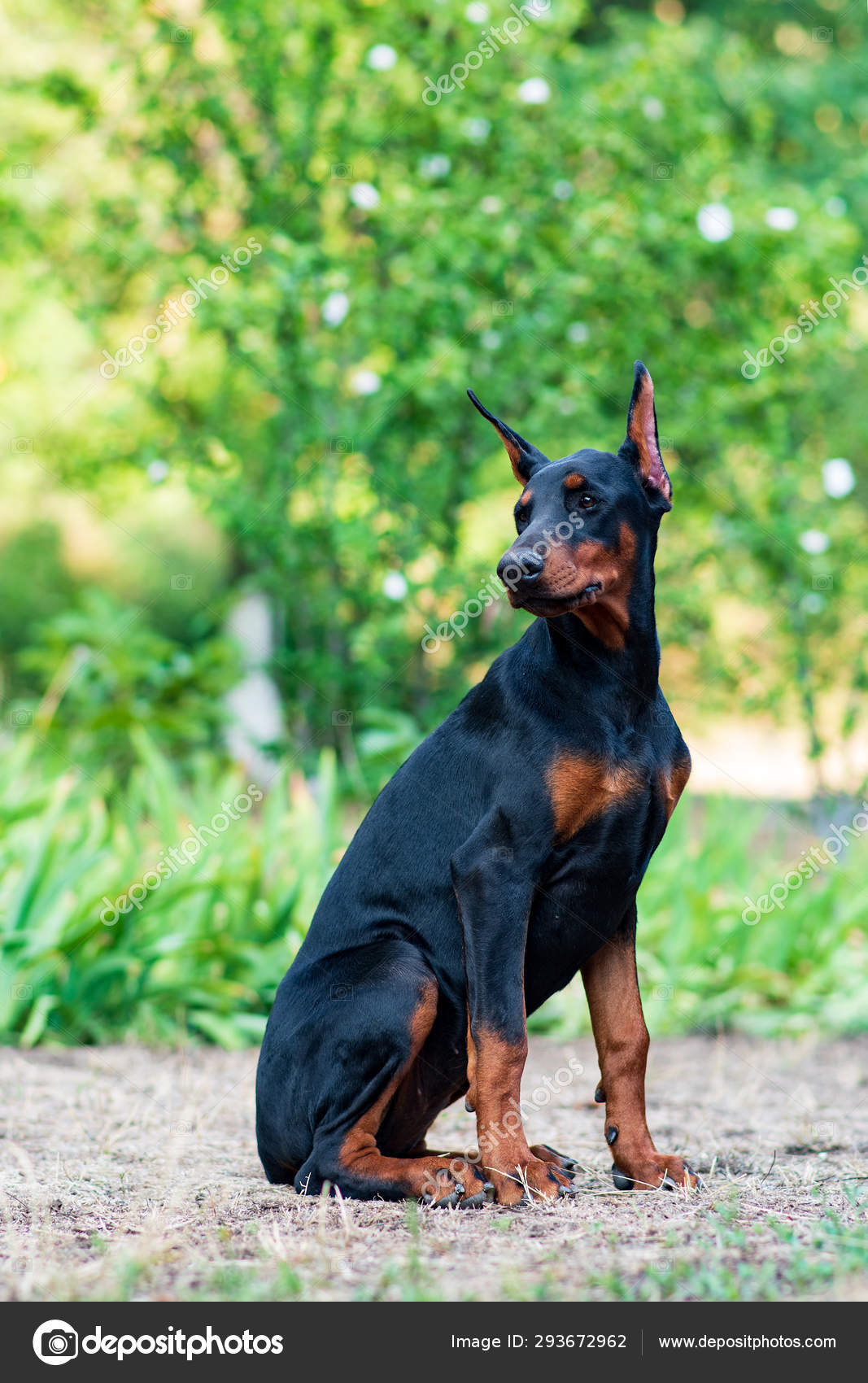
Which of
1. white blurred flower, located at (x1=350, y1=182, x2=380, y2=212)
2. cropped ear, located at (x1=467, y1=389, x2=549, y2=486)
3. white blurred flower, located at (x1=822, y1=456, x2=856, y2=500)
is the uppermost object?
white blurred flower, located at (x1=350, y1=182, x2=380, y2=212)

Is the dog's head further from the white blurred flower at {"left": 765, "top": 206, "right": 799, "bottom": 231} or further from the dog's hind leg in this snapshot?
the white blurred flower at {"left": 765, "top": 206, "right": 799, "bottom": 231}

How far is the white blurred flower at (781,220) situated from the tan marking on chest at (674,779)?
509 centimetres

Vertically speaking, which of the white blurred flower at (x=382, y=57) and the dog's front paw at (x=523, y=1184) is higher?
the white blurred flower at (x=382, y=57)

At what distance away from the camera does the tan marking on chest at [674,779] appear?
3.19 meters

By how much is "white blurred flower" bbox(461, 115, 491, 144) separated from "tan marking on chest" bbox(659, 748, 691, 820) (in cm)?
545

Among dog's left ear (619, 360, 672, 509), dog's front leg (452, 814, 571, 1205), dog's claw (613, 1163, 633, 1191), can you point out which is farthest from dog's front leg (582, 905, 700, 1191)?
dog's left ear (619, 360, 672, 509)

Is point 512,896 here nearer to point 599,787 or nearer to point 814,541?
point 599,787

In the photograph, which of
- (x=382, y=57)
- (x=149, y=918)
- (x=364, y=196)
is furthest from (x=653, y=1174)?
(x=382, y=57)

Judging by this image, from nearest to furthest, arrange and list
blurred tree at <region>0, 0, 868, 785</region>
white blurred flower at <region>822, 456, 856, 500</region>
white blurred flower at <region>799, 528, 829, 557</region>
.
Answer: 1. white blurred flower at <region>822, 456, 856, 500</region>
2. white blurred flower at <region>799, 528, 829, 557</region>
3. blurred tree at <region>0, 0, 868, 785</region>

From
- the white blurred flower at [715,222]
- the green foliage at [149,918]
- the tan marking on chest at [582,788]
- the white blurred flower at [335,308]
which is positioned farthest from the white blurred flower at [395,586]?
the tan marking on chest at [582,788]

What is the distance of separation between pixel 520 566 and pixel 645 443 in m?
0.63

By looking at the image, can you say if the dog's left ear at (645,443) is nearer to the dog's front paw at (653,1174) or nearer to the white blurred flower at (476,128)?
the dog's front paw at (653,1174)

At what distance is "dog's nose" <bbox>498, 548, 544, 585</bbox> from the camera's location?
112 inches
